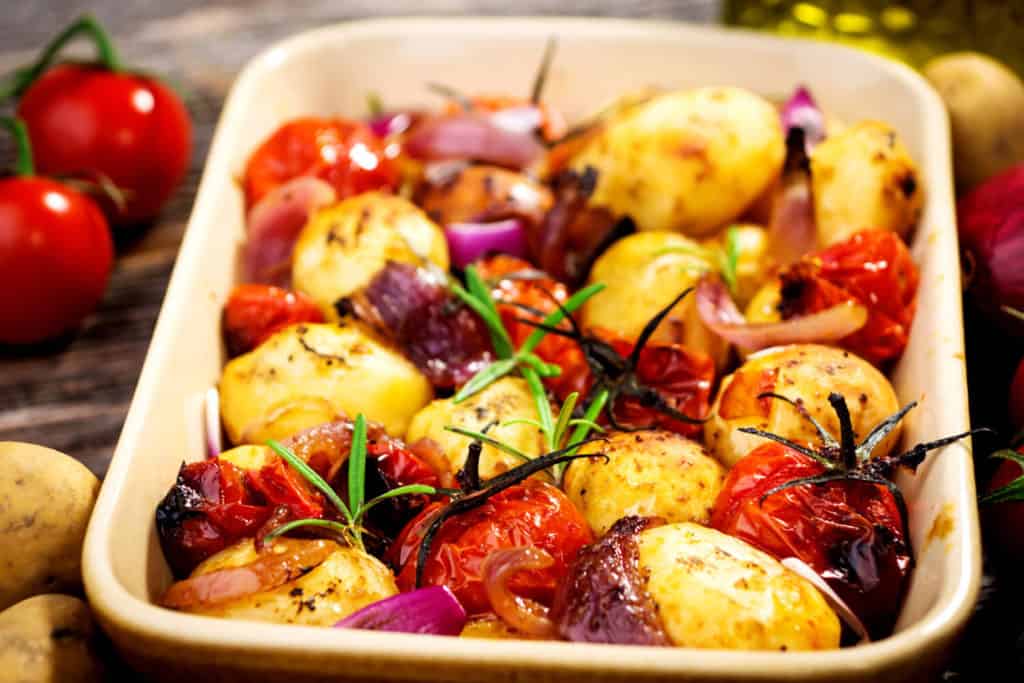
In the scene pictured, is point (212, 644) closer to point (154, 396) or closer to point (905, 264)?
point (154, 396)

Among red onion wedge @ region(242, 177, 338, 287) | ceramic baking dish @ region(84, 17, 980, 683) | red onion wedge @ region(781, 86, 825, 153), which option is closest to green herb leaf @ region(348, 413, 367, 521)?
ceramic baking dish @ region(84, 17, 980, 683)

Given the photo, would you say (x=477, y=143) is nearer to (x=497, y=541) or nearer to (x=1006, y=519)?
(x=497, y=541)

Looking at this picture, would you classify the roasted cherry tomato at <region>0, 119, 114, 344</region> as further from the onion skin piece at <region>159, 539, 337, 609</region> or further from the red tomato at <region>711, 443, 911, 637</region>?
the red tomato at <region>711, 443, 911, 637</region>

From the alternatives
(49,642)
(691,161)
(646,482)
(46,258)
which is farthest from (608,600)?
(46,258)

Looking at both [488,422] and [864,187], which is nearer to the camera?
[488,422]

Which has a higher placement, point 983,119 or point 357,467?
point 983,119

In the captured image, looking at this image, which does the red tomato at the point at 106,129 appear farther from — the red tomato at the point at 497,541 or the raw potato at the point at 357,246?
the red tomato at the point at 497,541

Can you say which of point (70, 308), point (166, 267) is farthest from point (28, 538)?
point (166, 267)

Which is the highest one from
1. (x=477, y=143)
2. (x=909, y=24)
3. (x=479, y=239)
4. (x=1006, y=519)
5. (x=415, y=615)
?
(x=909, y=24)
